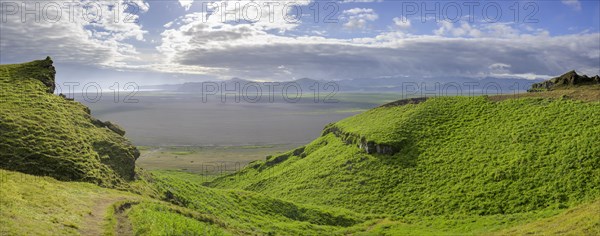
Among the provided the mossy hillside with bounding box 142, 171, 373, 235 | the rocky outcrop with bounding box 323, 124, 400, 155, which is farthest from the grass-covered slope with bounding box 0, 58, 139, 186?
the rocky outcrop with bounding box 323, 124, 400, 155

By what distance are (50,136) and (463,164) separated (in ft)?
204

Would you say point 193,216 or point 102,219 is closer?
point 102,219

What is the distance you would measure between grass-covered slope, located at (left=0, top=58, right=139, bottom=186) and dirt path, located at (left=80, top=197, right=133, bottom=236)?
8999mm

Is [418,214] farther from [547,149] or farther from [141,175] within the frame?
[141,175]

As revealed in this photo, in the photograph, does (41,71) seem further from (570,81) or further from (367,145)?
(570,81)

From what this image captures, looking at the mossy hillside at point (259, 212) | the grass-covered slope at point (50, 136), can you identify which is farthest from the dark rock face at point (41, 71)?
the mossy hillside at point (259, 212)

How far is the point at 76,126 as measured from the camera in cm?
5188

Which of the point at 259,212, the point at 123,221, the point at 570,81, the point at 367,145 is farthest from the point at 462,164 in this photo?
the point at 123,221

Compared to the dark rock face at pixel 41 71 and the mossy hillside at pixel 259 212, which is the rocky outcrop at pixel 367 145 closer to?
the mossy hillside at pixel 259 212

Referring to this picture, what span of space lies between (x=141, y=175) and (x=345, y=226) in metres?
30.0

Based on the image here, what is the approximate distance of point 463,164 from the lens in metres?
66.4

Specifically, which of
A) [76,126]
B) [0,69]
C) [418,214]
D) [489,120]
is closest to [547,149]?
[489,120]

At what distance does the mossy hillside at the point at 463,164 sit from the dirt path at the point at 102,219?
131ft

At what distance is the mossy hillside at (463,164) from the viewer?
54.6m
